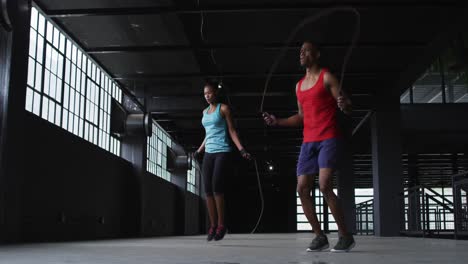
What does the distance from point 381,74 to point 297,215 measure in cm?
2431

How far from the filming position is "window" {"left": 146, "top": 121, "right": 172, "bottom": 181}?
47.8 feet

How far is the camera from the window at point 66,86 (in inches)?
280

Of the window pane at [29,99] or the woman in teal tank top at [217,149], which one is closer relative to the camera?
the woman in teal tank top at [217,149]

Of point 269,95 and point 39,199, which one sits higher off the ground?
point 269,95

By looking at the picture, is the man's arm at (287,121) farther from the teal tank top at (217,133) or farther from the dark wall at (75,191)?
the dark wall at (75,191)

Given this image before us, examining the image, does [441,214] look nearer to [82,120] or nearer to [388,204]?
[388,204]

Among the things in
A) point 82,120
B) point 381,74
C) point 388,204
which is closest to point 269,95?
point 381,74

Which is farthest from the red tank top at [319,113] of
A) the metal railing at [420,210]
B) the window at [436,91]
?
the window at [436,91]

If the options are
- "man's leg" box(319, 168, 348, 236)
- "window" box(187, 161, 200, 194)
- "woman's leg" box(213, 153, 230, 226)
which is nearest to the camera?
"man's leg" box(319, 168, 348, 236)

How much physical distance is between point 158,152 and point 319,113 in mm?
12563

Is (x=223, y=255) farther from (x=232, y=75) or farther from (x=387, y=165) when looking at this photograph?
(x=387, y=165)

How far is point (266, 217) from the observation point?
32.6 metres

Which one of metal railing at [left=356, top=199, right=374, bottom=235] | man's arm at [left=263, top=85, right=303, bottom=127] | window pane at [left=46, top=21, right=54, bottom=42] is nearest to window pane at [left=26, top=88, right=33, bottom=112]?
window pane at [left=46, top=21, right=54, bottom=42]

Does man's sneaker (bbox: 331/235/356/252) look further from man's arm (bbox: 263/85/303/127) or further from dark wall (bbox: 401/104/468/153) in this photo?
dark wall (bbox: 401/104/468/153)
